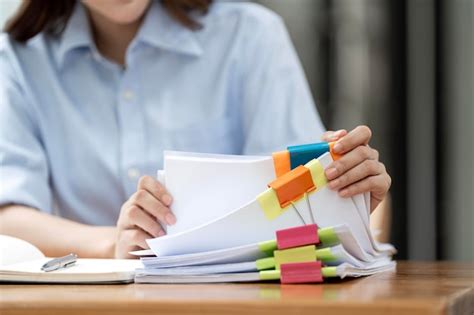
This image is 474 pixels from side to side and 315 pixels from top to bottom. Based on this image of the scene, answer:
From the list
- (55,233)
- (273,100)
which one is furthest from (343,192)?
(273,100)

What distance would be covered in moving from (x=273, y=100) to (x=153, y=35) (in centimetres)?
27

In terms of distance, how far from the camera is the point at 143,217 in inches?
42.1

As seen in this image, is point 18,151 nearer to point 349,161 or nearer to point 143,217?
point 143,217

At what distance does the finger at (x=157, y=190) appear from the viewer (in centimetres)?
100

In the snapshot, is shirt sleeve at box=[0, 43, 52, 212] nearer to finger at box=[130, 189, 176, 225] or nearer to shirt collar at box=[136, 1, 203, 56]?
shirt collar at box=[136, 1, 203, 56]

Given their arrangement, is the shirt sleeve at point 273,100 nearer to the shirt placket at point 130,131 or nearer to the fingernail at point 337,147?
the shirt placket at point 130,131

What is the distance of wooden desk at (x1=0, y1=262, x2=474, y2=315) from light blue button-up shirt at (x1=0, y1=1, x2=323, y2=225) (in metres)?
0.73

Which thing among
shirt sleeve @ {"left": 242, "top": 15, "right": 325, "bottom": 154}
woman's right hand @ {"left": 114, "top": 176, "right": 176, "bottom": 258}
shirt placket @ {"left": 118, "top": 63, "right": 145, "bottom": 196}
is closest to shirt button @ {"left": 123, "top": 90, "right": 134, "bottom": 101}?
shirt placket @ {"left": 118, "top": 63, "right": 145, "bottom": 196}

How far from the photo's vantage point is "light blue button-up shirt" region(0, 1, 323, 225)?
1649mm

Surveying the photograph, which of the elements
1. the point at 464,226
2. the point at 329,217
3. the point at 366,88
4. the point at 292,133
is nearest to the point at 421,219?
the point at 464,226

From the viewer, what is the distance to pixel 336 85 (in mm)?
3330

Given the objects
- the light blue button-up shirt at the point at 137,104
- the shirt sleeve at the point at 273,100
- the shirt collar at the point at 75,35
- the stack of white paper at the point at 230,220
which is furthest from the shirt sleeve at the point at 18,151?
the stack of white paper at the point at 230,220

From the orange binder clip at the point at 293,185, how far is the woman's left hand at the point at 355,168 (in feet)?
0.09

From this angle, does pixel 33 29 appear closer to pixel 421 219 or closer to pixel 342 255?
pixel 342 255
